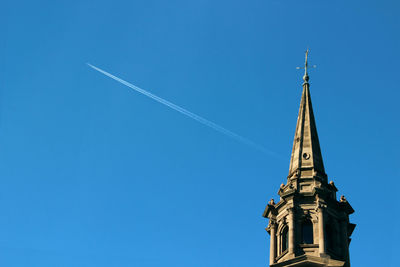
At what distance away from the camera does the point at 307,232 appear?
48.7m

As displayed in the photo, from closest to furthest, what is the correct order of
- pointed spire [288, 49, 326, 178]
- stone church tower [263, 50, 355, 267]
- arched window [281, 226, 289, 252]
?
stone church tower [263, 50, 355, 267]
arched window [281, 226, 289, 252]
pointed spire [288, 49, 326, 178]

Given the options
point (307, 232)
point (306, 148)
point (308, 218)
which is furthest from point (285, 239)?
point (306, 148)

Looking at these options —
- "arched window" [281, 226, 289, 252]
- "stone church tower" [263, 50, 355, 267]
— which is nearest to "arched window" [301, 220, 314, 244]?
"stone church tower" [263, 50, 355, 267]

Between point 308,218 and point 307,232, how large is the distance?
988mm

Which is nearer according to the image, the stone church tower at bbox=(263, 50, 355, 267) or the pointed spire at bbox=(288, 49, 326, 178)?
the stone church tower at bbox=(263, 50, 355, 267)

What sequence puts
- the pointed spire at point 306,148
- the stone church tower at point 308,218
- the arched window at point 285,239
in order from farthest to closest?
the pointed spire at point 306,148
the arched window at point 285,239
the stone church tower at point 308,218

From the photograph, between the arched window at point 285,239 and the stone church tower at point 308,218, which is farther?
the arched window at point 285,239

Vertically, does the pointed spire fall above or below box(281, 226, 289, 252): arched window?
above

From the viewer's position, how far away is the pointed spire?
174ft

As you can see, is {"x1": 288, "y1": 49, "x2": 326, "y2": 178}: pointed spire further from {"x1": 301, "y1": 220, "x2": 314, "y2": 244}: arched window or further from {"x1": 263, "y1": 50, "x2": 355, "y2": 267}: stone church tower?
{"x1": 301, "y1": 220, "x2": 314, "y2": 244}: arched window

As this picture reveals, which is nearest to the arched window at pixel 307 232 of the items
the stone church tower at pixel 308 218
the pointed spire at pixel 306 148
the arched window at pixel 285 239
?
the stone church tower at pixel 308 218

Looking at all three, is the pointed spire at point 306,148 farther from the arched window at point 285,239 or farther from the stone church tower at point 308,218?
the arched window at point 285,239

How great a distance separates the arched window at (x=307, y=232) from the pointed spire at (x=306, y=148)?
4588mm

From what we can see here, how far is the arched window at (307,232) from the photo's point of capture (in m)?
48.1
